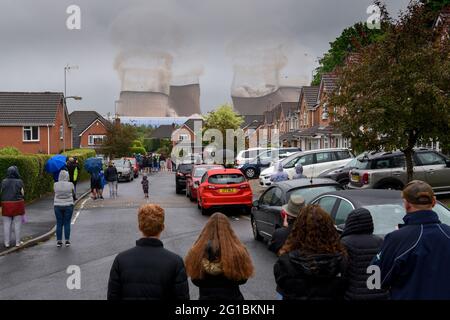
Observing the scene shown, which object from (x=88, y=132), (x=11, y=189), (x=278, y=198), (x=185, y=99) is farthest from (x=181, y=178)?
(x=185, y=99)

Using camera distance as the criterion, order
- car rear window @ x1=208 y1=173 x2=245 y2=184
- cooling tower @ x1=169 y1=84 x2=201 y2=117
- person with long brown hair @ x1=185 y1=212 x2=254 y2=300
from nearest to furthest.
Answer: person with long brown hair @ x1=185 y1=212 x2=254 y2=300 → car rear window @ x1=208 y1=173 x2=245 y2=184 → cooling tower @ x1=169 y1=84 x2=201 y2=117

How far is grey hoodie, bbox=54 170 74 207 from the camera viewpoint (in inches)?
456

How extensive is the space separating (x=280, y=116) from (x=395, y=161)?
189ft

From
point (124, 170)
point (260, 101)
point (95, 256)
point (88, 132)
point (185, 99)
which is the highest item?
point (260, 101)

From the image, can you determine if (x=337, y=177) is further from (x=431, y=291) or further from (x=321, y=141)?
(x=321, y=141)

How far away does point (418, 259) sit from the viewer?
3.88m

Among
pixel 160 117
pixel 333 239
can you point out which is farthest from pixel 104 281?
pixel 160 117

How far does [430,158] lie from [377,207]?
11.8m

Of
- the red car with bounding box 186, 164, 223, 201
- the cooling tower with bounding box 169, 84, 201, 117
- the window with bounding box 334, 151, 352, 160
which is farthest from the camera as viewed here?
the cooling tower with bounding box 169, 84, 201, 117

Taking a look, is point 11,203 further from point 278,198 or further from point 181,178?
point 181,178

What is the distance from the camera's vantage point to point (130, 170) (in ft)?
129

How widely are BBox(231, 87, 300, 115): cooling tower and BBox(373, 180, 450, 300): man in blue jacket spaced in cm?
10710

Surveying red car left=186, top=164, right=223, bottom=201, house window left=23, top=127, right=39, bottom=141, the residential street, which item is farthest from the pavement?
house window left=23, top=127, right=39, bottom=141

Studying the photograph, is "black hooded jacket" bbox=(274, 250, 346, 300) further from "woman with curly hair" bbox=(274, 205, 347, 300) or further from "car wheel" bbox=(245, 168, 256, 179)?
"car wheel" bbox=(245, 168, 256, 179)
